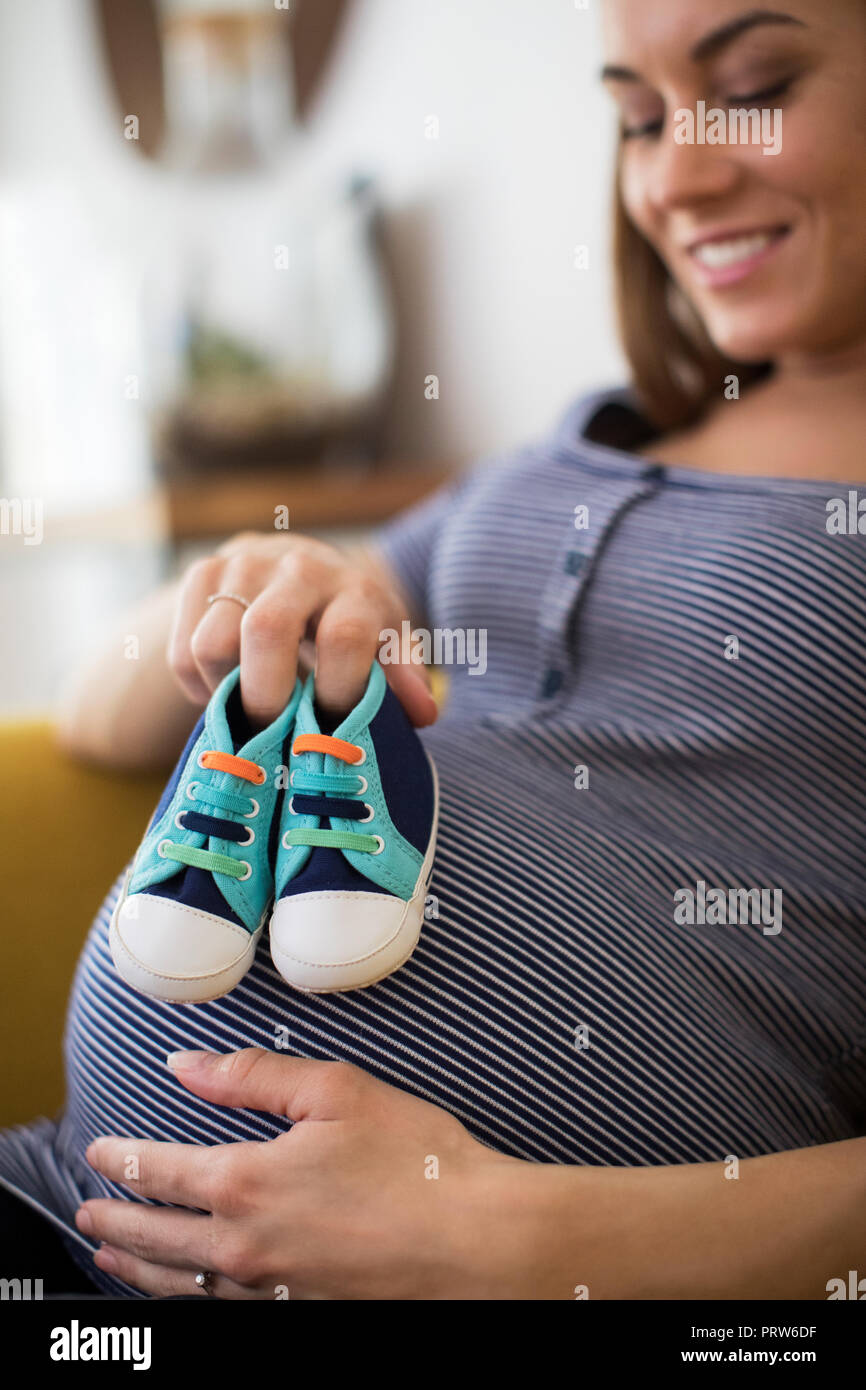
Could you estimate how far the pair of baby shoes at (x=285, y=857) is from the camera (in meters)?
0.53

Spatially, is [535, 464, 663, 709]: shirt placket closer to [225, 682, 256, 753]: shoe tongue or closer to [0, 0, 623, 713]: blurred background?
[225, 682, 256, 753]: shoe tongue

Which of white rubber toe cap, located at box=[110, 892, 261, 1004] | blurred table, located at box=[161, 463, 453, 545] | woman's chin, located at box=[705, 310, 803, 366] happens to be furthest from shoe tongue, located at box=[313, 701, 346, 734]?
blurred table, located at box=[161, 463, 453, 545]

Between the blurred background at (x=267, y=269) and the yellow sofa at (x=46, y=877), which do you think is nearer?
the yellow sofa at (x=46, y=877)

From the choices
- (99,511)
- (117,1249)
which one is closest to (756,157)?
(117,1249)

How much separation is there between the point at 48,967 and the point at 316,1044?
323mm

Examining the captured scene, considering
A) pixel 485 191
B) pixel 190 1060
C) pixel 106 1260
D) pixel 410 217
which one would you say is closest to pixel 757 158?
pixel 190 1060

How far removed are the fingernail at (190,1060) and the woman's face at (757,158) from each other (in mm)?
619

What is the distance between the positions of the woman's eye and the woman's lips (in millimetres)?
81

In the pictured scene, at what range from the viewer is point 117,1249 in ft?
1.93

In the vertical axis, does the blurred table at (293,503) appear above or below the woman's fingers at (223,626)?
above

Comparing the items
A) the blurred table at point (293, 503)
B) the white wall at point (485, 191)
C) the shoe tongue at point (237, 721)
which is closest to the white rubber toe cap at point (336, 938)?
the shoe tongue at point (237, 721)

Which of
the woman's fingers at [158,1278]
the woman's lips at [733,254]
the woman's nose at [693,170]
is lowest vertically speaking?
the woman's fingers at [158,1278]

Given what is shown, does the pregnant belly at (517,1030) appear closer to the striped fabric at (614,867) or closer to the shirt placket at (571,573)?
the striped fabric at (614,867)

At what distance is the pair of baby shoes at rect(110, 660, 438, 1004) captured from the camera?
53cm
